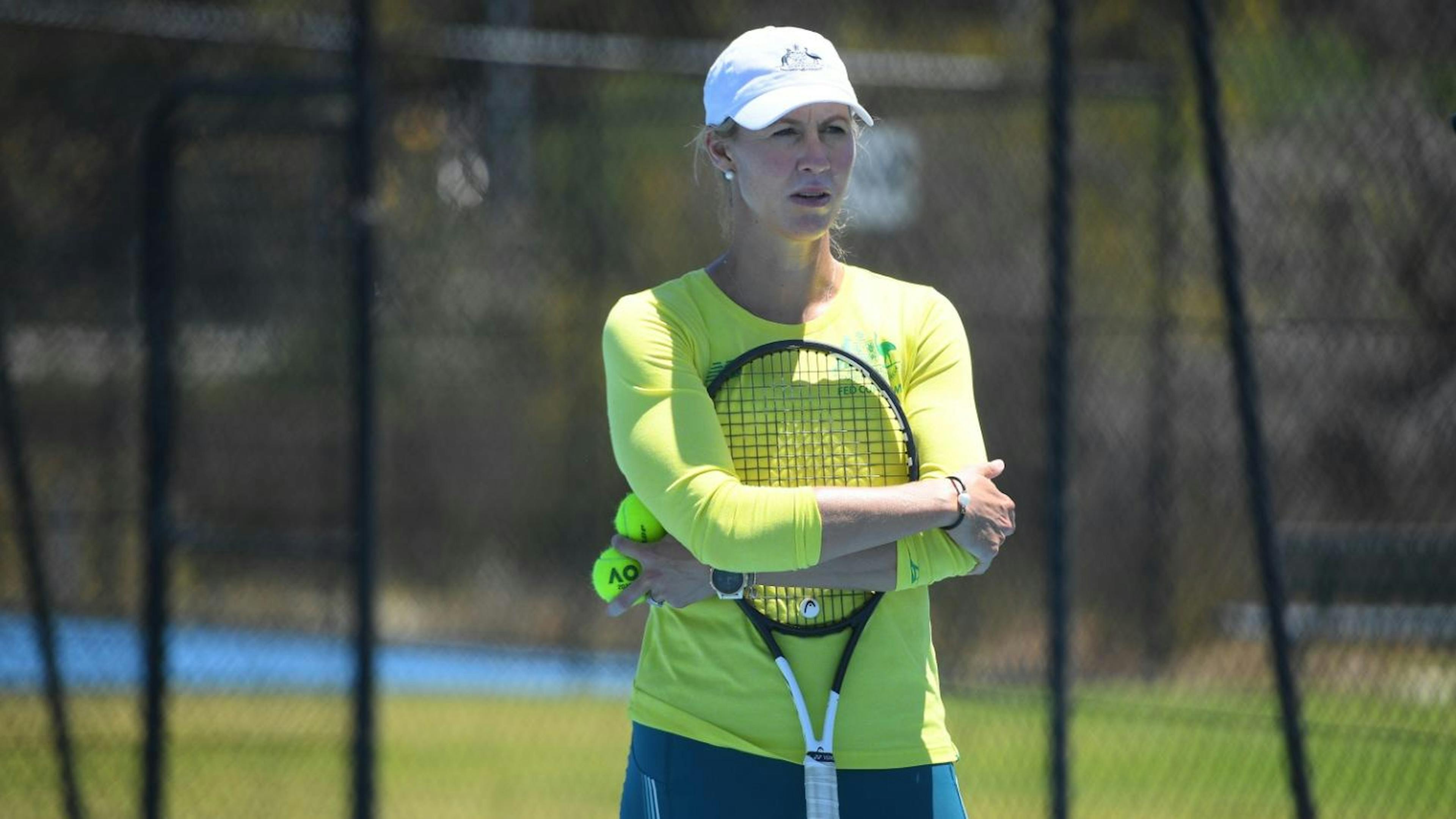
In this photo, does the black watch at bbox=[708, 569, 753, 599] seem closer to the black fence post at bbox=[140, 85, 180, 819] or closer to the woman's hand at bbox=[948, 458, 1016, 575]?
the woman's hand at bbox=[948, 458, 1016, 575]

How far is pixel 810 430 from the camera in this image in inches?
120

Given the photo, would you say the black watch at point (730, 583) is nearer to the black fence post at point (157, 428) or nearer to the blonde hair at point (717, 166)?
the blonde hair at point (717, 166)

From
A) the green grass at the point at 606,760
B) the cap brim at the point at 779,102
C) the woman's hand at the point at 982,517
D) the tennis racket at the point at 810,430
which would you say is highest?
the cap brim at the point at 779,102

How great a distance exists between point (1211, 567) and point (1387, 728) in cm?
169

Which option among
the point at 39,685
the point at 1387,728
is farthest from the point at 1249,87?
the point at 39,685

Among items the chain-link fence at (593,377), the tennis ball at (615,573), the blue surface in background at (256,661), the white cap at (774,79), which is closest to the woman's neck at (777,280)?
the white cap at (774,79)

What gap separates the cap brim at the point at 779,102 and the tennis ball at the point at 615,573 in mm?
725

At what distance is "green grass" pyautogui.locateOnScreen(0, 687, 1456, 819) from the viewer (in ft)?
19.2

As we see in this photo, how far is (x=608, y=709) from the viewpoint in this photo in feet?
28.0

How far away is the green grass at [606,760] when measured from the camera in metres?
5.86

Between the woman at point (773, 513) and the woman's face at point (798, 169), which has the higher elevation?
the woman's face at point (798, 169)

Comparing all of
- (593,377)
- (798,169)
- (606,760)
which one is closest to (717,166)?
(798,169)

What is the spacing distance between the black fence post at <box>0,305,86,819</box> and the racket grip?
3707 mm

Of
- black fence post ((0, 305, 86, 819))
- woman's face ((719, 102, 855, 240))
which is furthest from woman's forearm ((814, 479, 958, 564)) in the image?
black fence post ((0, 305, 86, 819))
